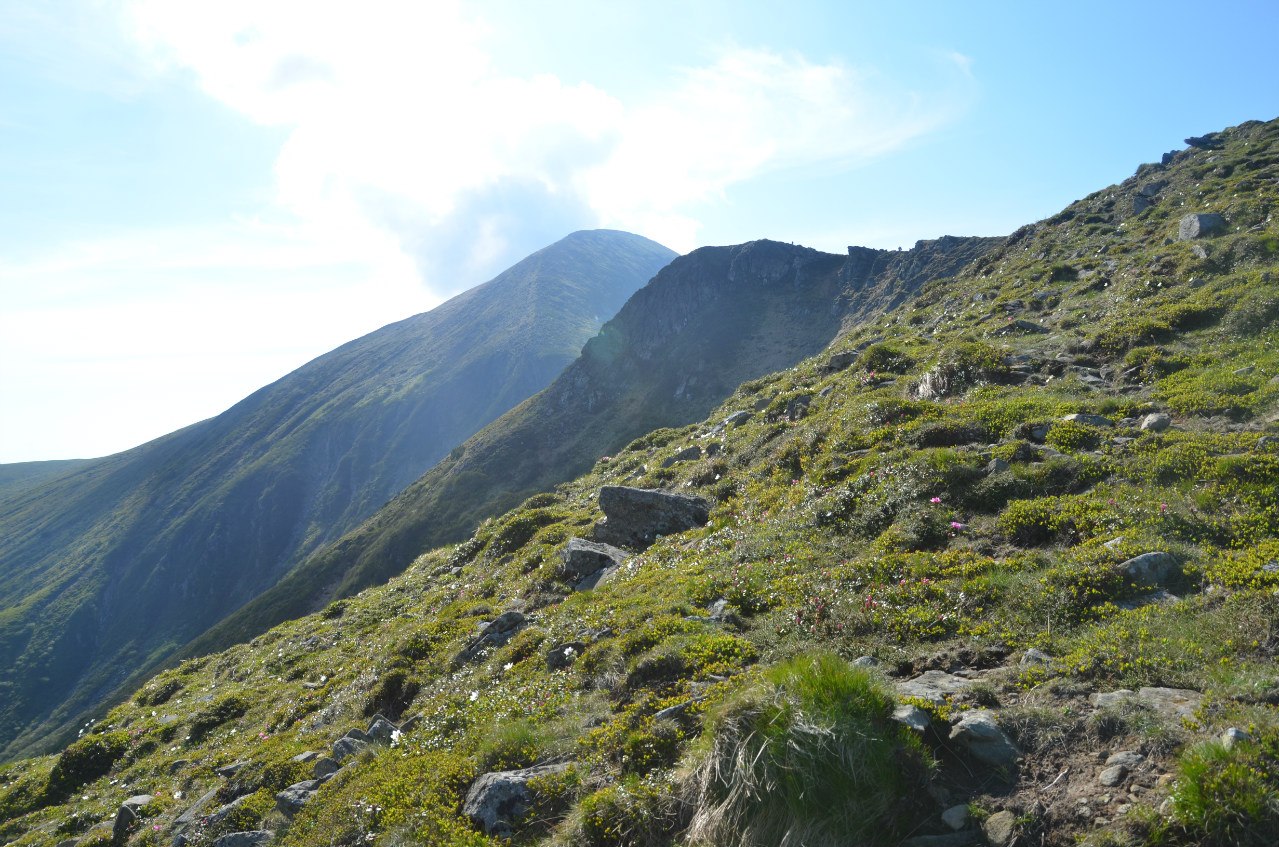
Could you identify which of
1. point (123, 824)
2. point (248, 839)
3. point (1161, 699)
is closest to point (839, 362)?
point (1161, 699)

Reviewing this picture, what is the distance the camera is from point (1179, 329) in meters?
19.1

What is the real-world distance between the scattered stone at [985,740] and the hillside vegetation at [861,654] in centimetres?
3

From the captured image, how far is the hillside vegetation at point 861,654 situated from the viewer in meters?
6.15

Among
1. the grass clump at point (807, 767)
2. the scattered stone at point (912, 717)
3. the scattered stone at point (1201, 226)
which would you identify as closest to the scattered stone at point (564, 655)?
the grass clump at point (807, 767)

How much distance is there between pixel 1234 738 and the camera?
5.35 meters

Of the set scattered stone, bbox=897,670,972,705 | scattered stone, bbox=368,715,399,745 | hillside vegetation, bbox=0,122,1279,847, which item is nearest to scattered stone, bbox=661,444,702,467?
hillside vegetation, bbox=0,122,1279,847

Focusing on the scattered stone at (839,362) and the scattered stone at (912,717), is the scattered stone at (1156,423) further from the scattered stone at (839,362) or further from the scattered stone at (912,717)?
the scattered stone at (839,362)

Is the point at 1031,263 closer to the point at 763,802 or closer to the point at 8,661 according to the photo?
the point at 763,802

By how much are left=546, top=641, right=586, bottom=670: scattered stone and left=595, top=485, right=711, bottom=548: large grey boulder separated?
5669 millimetres

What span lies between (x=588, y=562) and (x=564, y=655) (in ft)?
16.7

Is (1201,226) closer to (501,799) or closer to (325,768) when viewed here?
(501,799)

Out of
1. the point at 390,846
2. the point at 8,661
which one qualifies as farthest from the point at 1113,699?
the point at 8,661

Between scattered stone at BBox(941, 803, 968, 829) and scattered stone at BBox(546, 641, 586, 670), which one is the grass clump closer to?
scattered stone at BBox(941, 803, 968, 829)

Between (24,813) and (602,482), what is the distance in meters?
22.1
